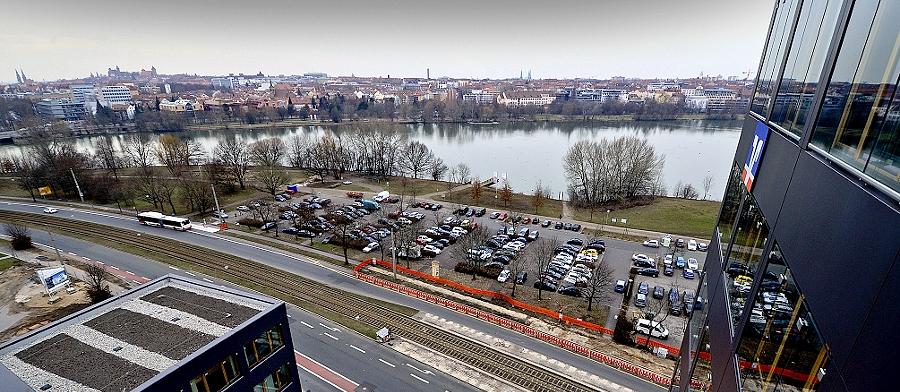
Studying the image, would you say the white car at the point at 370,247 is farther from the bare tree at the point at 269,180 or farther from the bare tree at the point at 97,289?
the bare tree at the point at 269,180

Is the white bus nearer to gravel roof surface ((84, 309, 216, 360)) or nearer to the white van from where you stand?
gravel roof surface ((84, 309, 216, 360))

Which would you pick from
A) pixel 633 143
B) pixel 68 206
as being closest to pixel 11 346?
pixel 68 206

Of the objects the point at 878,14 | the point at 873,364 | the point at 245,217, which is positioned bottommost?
the point at 245,217

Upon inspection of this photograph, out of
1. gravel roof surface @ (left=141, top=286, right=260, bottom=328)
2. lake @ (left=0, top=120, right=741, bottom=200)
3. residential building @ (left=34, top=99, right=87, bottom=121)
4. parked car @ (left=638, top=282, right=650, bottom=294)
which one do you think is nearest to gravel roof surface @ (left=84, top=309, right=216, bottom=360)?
gravel roof surface @ (left=141, top=286, right=260, bottom=328)

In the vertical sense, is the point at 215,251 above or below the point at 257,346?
below

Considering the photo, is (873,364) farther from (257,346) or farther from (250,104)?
(250,104)

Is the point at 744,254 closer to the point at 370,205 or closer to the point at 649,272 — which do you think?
the point at 649,272

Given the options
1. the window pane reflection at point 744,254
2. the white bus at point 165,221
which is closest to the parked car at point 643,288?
the window pane reflection at point 744,254
